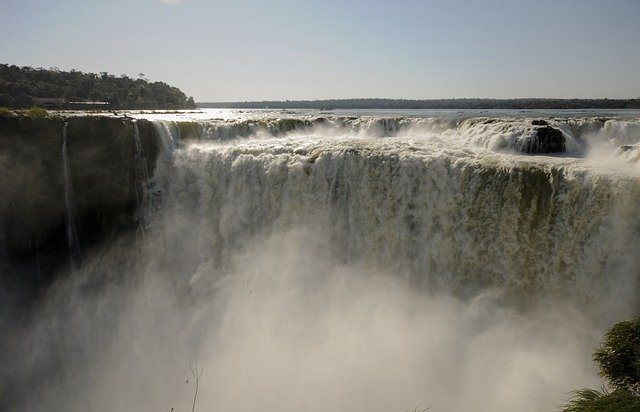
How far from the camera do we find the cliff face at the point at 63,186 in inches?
547

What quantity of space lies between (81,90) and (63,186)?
145 feet

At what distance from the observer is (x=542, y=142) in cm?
1484

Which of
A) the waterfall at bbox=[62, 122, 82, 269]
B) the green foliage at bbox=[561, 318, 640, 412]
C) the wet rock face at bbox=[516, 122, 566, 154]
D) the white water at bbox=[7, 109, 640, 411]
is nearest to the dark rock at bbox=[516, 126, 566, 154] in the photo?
the wet rock face at bbox=[516, 122, 566, 154]

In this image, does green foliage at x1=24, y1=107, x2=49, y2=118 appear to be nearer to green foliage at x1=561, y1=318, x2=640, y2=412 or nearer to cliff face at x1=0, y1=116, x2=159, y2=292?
cliff face at x1=0, y1=116, x2=159, y2=292

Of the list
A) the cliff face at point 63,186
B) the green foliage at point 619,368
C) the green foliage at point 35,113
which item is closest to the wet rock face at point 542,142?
the green foliage at point 619,368

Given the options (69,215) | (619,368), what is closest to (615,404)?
(619,368)

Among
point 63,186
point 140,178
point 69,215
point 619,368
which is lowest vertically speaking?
point 619,368

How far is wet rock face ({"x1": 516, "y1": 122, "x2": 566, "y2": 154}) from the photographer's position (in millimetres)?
14797

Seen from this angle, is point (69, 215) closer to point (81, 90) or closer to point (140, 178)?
point (140, 178)

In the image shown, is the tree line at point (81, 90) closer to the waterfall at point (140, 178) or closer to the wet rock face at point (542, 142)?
the waterfall at point (140, 178)

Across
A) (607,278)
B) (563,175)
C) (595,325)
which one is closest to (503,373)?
(595,325)

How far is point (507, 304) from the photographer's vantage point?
35.2ft

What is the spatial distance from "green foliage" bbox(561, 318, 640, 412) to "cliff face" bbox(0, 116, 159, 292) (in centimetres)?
1408

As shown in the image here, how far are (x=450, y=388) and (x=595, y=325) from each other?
3.50 metres
